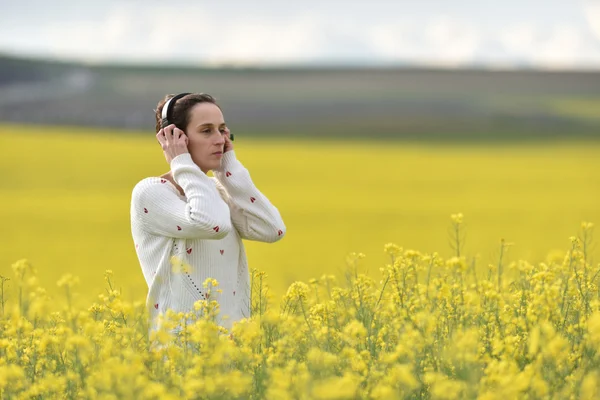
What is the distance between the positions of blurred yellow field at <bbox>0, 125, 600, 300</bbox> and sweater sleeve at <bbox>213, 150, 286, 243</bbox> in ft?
0.76

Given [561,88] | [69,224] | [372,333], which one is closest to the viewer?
[372,333]

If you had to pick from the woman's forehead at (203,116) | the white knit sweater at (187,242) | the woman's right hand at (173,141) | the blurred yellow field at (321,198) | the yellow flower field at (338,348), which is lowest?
the yellow flower field at (338,348)

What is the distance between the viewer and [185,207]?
151 inches

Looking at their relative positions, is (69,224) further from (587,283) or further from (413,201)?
(587,283)

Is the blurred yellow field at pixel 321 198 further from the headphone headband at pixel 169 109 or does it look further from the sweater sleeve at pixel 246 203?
the headphone headband at pixel 169 109

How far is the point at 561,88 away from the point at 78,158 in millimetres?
50015

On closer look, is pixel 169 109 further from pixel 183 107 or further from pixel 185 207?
pixel 185 207

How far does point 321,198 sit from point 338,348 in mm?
21865

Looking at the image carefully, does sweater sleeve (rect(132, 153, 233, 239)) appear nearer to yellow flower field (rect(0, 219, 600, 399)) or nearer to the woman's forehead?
the woman's forehead

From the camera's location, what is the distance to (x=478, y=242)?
1673cm

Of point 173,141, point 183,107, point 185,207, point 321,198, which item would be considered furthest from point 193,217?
point 321,198

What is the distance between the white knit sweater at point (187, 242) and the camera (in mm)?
3803

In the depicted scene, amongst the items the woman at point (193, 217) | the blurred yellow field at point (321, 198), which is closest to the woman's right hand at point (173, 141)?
the woman at point (193, 217)

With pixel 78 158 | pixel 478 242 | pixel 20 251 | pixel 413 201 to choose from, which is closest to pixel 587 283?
pixel 478 242
